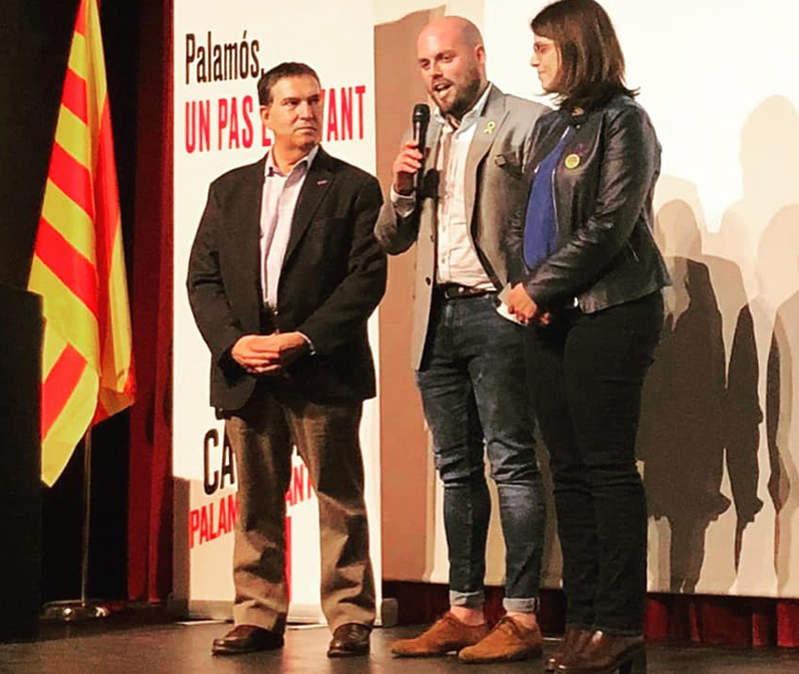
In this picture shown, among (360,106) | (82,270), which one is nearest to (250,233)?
(360,106)

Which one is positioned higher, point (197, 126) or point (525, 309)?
point (197, 126)

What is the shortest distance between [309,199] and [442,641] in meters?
1.09

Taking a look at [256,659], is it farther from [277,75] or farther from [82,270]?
[82,270]

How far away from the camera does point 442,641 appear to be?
335 centimetres

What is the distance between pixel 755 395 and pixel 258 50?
1816mm

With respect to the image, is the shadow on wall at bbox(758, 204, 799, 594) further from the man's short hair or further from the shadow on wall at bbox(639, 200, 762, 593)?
the man's short hair

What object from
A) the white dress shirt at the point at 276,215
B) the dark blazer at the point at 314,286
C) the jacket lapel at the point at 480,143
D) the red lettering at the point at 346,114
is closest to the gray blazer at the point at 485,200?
the jacket lapel at the point at 480,143

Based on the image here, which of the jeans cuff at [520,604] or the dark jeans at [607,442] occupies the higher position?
the dark jeans at [607,442]

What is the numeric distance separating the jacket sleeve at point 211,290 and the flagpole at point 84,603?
1.13m

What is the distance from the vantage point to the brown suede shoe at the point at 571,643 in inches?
113

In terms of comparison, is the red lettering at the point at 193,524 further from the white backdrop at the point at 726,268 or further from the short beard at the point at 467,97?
the short beard at the point at 467,97

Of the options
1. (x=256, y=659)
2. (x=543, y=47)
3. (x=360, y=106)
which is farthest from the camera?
(x=360, y=106)

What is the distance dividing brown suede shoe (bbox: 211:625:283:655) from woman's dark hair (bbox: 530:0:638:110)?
147cm

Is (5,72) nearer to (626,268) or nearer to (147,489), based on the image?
(147,489)
